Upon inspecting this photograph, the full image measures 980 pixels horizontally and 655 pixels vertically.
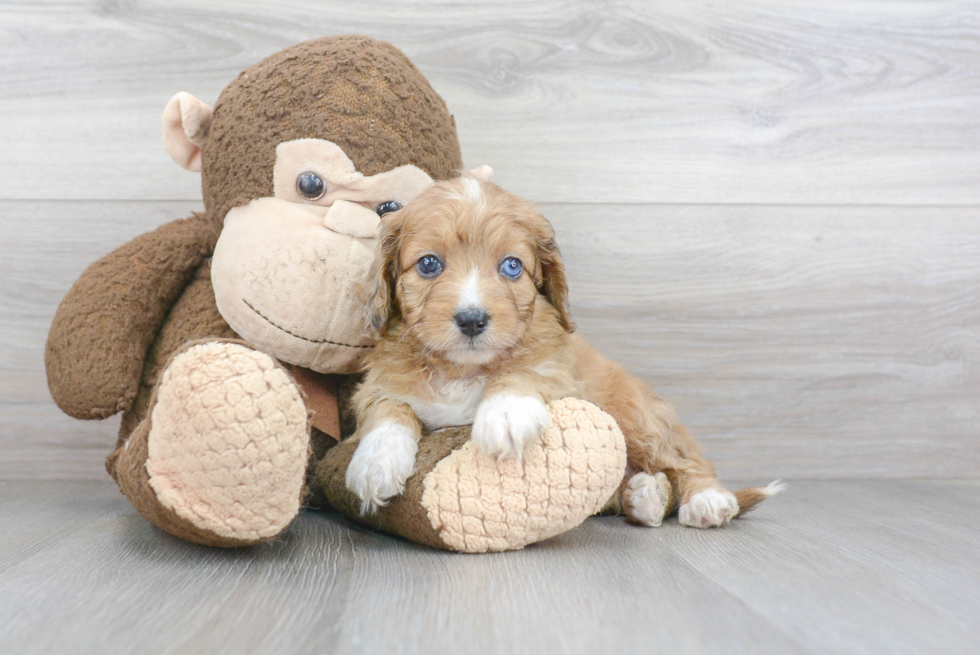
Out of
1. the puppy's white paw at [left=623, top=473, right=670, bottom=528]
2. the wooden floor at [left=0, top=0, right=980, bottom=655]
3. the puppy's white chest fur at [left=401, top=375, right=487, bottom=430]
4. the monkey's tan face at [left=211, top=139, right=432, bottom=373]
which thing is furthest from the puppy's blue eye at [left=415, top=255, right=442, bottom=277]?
the wooden floor at [left=0, top=0, right=980, bottom=655]

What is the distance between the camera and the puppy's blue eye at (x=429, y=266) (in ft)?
5.25

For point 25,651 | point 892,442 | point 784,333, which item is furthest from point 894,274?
point 25,651

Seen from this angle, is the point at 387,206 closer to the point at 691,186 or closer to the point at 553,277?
the point at 553,277

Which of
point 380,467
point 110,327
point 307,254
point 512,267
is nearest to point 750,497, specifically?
point 512,267

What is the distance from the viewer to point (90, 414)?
1.66 metres

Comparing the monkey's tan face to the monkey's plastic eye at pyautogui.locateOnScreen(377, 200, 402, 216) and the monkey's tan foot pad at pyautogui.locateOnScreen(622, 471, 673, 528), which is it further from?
the monkey's tan foot pad at pyautogui.locateOnScreen(622, 471, 673, 528)

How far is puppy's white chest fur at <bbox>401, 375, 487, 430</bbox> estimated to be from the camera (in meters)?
1.65

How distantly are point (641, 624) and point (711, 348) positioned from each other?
155 cm

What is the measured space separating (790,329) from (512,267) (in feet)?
4.29

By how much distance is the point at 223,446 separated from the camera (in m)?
1.20

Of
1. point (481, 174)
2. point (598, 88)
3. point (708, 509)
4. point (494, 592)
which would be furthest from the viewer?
point (598, 88)

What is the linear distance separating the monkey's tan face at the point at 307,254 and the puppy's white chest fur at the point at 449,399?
18 centimetres


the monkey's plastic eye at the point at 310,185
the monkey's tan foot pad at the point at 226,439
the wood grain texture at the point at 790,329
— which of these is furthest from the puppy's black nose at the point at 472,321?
the wood grain texture at the point at 790,329

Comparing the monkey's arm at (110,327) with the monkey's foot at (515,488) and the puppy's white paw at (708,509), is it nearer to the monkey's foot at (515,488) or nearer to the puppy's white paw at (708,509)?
the monkey's foot at (515,488)
